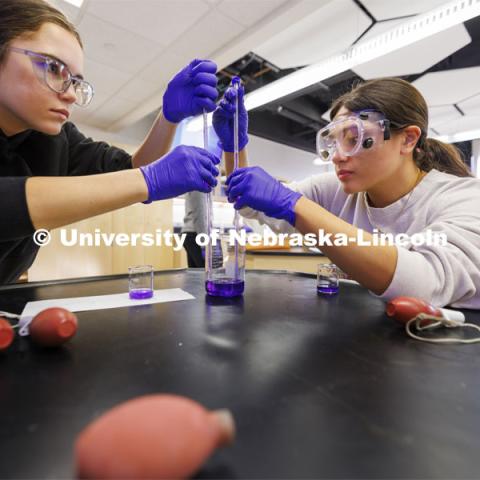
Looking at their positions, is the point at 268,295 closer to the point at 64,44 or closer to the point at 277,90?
the point at 64,44

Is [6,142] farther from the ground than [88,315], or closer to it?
farther from the ground

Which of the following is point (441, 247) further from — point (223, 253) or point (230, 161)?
point (230, 161)

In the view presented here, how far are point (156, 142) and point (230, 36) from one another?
73.1 inches

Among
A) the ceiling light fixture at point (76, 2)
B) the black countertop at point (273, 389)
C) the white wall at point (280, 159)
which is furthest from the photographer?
the white wall at point (280, 159)

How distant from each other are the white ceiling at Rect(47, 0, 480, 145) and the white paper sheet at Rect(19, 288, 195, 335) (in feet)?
7.43

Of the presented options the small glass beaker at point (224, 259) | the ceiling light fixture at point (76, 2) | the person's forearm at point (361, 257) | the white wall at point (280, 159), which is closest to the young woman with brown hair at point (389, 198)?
the person's forearm at point (361, 257)

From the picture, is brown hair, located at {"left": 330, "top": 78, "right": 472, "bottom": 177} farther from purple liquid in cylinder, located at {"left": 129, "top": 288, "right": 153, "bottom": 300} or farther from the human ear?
purple liquid in cylinder, located at {"left": 129, "top": 288, "right": 153, "bottom": 300}

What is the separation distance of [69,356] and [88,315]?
0.69 ft

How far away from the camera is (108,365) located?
0.40 m

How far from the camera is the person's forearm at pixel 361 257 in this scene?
66cm

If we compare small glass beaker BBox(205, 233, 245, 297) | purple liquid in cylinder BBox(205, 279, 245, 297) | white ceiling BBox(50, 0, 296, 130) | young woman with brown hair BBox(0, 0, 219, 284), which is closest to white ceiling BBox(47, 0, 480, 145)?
white ceiling BBox(50, 0, 296, 130)

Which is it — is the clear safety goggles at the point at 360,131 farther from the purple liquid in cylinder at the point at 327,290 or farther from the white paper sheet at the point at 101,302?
the white paper sheet at the point at 101,302

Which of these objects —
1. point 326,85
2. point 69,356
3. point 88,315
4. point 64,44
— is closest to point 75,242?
point 64,44

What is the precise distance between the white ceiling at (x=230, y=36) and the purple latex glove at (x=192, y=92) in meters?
1.55
